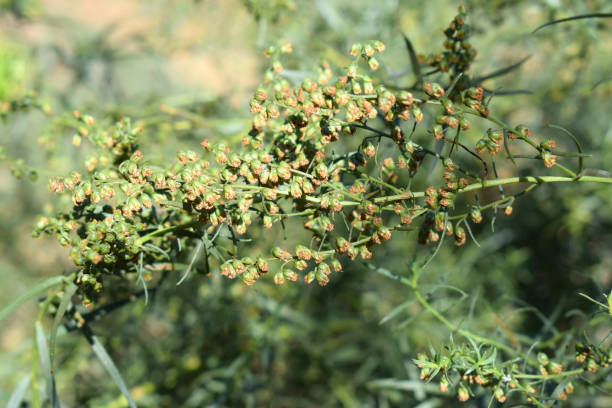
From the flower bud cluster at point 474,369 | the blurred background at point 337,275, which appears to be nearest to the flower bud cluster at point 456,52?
the blurred background at point 337,275

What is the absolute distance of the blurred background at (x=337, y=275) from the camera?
1240mm

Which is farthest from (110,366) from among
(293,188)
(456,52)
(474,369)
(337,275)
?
(337,275)

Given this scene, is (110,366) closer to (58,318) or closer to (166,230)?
(58,318)

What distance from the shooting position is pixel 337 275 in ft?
5.05

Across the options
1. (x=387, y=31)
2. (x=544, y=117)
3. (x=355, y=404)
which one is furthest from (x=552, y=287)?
(x=387, y=31)

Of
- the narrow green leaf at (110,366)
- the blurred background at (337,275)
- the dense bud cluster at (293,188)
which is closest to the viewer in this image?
the dense bud cluster at (293,188)

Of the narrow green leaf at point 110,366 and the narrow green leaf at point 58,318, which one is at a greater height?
the narrow green leaf at point 58,318

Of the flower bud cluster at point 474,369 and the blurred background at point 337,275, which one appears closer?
the flower bud cluster at point 474,369

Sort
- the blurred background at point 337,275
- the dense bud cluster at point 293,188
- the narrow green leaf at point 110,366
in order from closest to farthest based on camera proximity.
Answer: the dense bud cluster at point 293,188
the narrow green leaf at point 110,366
the blurred background at point 337,275

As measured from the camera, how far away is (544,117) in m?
1.73

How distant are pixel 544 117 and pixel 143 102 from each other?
4.46 feet

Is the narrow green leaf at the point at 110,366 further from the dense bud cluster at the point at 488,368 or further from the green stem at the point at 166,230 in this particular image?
the dense bud cluster at the point at 488,368

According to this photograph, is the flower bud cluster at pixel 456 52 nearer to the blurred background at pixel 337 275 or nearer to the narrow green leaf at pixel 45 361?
the blurred background at pixel 337 275


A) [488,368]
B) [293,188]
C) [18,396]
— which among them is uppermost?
[293,188]
